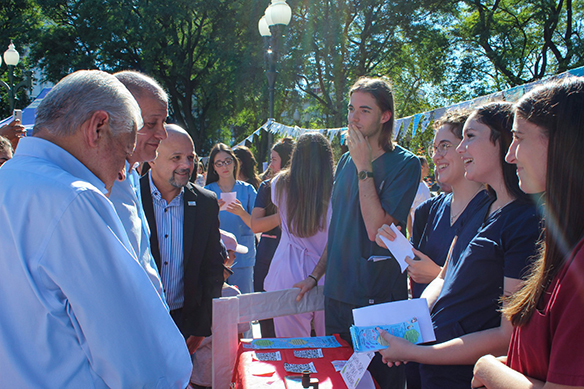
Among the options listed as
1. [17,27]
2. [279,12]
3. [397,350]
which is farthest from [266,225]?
[17,27]

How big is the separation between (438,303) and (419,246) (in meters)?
0.66

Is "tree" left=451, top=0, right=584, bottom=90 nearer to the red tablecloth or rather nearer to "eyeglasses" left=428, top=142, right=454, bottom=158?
"eyeglasses" left=428, top=142, right=454, bottom=158

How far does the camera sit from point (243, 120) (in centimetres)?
2802

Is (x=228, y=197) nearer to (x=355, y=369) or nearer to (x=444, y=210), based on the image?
(x=444, y=210)

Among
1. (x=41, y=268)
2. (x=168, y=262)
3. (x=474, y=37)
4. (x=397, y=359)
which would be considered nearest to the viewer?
(x=41, y=268)

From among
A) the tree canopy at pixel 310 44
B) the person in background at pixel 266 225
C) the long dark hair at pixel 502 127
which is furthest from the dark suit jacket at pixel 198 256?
the tree canopy at pixel 310 44

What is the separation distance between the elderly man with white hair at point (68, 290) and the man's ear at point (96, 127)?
0.07 metres

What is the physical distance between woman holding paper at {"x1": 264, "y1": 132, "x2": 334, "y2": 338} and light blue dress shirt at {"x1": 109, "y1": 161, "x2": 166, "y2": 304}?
4.22 ft

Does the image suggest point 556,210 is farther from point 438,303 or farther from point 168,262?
point 168,262

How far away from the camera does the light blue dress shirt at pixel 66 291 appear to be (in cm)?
99

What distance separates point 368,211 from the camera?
7.22 feet

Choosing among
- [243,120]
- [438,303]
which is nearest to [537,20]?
[243,120]

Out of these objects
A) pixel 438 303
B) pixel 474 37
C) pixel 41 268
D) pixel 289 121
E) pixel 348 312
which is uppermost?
pixel 474 37

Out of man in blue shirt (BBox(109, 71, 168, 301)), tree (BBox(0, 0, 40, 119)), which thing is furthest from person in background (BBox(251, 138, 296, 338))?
tree (BBox(0, 0, 40, 119))
